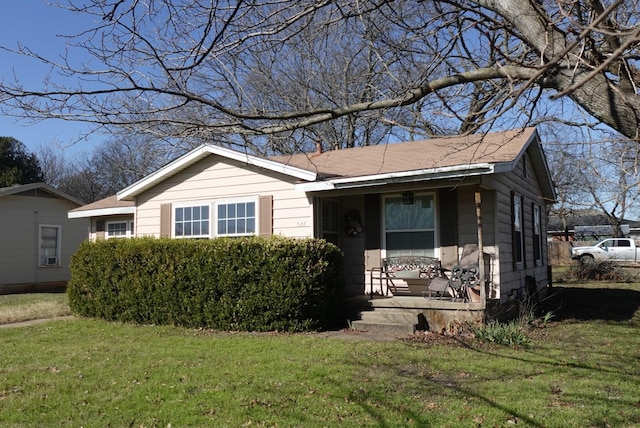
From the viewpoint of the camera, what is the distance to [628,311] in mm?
12586

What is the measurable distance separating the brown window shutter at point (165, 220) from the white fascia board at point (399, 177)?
11.2ft

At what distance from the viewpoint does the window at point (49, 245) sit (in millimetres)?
20031

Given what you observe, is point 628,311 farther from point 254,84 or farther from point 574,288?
point 254,84

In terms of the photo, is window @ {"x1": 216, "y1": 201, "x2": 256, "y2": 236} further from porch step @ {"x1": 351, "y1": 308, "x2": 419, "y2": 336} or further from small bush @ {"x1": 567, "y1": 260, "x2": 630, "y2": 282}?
small bush @ {"x1": 567, "y1": 260, "x2": 630, "y2": 282}

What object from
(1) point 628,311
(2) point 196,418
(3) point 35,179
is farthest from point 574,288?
(3) point 35,179

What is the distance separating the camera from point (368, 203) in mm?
11508

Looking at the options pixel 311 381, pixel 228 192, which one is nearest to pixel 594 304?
pixel 228 192

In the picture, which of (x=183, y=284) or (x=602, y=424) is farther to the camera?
(x=183, y=284)

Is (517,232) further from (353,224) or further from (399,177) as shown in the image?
(399,177)

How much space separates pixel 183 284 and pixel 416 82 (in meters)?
6.05

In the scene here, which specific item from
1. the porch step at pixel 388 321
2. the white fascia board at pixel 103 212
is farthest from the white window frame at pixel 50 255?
the porch step at pixel 388 321

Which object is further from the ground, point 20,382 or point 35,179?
point 35,179

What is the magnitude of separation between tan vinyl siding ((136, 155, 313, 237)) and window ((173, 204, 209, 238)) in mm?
223

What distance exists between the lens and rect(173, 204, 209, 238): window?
39.2 ft
